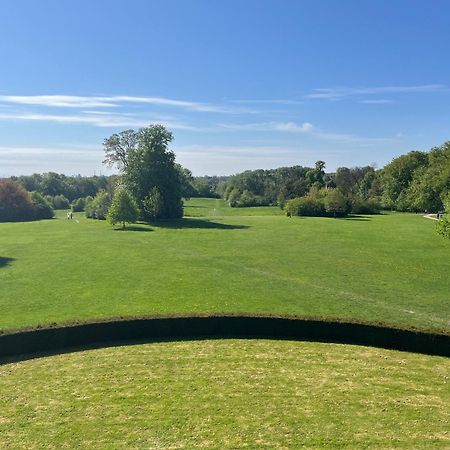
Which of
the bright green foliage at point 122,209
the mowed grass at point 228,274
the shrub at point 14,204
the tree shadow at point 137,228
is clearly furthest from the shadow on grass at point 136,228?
the shrub at point 14,204

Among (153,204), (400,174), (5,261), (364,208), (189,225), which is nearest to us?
(5,261)

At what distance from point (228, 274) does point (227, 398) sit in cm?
2171

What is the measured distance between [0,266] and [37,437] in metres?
30.7

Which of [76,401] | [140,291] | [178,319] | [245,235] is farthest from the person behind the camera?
[245,235]

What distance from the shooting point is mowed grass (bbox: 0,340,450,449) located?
15.4 m

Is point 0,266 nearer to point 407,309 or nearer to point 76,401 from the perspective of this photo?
point 76,401

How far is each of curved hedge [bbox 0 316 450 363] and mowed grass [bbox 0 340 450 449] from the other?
856mm

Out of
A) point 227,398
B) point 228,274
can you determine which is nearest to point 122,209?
point 228,274

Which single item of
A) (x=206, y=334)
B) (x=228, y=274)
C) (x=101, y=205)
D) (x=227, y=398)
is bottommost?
(x=227, y=398)

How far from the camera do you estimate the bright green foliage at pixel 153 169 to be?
81438 millimetres

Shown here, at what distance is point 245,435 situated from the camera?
1546cm

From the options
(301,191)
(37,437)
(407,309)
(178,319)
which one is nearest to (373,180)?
(301,191)

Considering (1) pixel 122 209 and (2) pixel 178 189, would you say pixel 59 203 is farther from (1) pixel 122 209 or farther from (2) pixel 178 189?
(1) pixel 122 209

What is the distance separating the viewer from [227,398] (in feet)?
59.5
